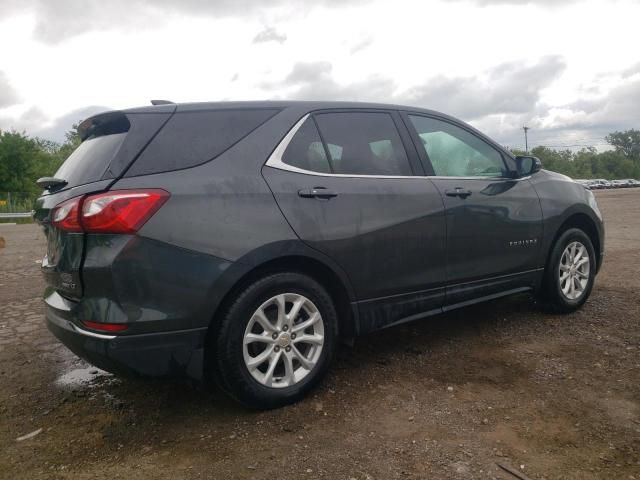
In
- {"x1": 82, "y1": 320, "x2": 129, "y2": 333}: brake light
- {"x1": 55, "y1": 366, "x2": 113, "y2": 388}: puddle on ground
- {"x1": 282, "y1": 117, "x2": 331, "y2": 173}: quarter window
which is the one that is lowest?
{"x1": 55, "y1": 366, "x2": 113, "y2": 388}: puddle on ground

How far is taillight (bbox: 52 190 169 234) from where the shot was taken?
101 inches

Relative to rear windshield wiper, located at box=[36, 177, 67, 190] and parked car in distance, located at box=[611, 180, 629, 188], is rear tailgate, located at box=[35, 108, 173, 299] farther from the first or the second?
parked car in distance, located at box=[611, 180, 629, 188]

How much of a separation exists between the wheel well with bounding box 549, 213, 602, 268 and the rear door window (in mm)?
1944

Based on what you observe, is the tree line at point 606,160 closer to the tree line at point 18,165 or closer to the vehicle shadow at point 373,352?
the tree line at point 18,165

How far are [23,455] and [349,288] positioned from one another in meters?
1.90

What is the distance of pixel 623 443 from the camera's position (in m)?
2.54

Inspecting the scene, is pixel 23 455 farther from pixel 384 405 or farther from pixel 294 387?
pixel 384 405

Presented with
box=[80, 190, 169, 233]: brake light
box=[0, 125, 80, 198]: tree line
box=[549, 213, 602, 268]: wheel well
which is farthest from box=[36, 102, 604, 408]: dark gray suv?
box=[0, 125, 80, 198]: tree line

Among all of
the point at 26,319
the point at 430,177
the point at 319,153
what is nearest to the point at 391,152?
the point at 430,177

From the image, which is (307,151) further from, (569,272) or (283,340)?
(569,272)

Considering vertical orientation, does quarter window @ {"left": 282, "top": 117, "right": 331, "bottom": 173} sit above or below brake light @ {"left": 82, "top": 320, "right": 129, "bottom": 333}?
above

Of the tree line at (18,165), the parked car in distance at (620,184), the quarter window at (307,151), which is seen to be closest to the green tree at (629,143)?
the parked car in distance at (620,184)

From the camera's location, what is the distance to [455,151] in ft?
13.4

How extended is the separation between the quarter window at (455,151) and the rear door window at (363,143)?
0.27m
